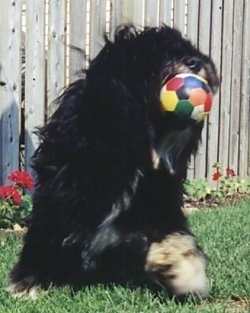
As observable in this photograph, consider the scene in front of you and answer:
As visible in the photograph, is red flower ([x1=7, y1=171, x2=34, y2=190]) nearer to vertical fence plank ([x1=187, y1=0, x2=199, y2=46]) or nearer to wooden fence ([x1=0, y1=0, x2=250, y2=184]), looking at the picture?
wooden fence ([x1=0, y1=0, x2=250, y2=184])

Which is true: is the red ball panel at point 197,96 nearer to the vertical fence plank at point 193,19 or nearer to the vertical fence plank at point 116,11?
the vertical fence plank at point 116,11

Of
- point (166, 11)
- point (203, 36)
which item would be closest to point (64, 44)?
point (166, 11)

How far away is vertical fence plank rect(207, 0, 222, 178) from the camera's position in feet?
33.8

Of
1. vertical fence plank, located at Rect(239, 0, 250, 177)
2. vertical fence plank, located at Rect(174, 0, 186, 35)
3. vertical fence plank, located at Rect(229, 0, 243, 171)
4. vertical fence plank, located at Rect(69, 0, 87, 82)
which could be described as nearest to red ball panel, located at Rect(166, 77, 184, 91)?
vertical fence plank, located at Rect(69, 0, 87, 82)

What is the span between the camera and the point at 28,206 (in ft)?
24.8

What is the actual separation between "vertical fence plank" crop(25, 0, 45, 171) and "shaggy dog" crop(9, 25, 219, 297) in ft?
10.3

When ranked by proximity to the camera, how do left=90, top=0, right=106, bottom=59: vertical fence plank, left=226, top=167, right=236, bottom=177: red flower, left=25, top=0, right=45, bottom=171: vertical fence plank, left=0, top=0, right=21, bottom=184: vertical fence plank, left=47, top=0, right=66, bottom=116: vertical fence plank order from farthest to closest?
left=226, top=167, right=236, bottom=177: red flower → left=90, top=0, right=106, bottom=59: vertical fence plank → left=47, top=0, right=66, bottom=116: vertical fence plank → left=25, top=0, right=45, bottom=171: vertical fence plank → left=0, top=0, right=21, bottom=184: vertical fence plank

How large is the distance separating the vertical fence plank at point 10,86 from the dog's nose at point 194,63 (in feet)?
11.7

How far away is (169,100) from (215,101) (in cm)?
624

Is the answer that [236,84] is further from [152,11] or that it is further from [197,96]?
[197,96]

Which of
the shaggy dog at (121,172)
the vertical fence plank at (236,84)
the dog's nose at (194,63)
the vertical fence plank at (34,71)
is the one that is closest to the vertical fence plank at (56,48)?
the vertical fence plank at (34,71)

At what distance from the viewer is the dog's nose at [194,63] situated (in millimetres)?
4398

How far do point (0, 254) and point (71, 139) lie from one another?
5.59 feet

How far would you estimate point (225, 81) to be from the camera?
1055 centimetres
